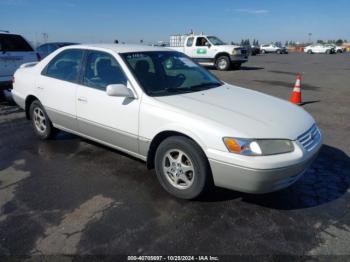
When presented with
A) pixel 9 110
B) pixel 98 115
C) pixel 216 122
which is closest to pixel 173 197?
pixel 216 122

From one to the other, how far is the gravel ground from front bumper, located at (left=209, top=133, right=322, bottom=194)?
350 mm

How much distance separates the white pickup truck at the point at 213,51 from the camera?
19016 millimetres

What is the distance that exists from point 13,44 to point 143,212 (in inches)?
279

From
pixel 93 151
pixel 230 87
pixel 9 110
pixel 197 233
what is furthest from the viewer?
pixel 9 110

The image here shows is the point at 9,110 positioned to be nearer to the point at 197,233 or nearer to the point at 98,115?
A: the point at 98,115

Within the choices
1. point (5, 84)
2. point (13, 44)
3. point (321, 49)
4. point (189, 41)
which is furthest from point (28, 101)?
point (321, 49)

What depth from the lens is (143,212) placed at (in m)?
3.42

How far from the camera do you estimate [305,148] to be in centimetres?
335

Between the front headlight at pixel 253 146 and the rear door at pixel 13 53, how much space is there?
6960mm

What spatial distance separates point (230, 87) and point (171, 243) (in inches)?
98.9

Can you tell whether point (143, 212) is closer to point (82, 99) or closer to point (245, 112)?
point (245, 112)

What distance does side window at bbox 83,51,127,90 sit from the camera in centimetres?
417

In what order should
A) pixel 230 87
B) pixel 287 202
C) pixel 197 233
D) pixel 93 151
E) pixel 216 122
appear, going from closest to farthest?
pixel 197 233, pixel 216 122, pixel 287 202, pixel 230 87, pixel 93 151

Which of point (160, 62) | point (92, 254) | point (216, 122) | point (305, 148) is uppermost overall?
point (160, 62)
